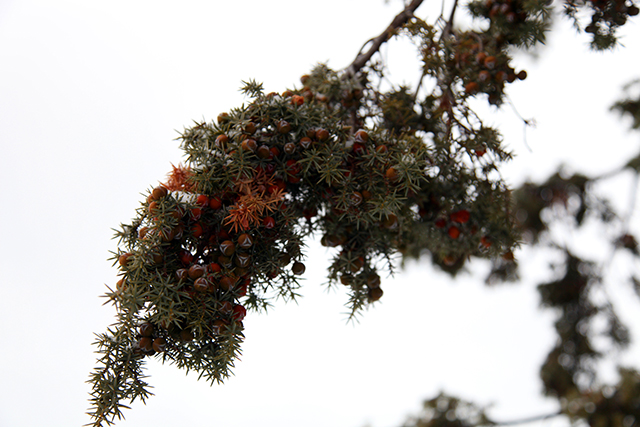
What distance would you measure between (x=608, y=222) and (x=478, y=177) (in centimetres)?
180

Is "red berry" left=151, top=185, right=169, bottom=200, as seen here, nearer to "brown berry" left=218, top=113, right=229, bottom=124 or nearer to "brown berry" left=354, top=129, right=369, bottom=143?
"brown berry" left=218, top=113, right=229, bottom=124

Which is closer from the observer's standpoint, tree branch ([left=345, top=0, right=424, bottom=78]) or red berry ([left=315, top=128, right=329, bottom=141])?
red berry ([left=315, top=128, right=329, bottom=141])

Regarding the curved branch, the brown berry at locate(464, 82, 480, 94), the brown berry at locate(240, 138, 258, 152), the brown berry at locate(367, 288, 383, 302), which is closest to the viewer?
the brown berry at locate(240, 138, 258, 152)

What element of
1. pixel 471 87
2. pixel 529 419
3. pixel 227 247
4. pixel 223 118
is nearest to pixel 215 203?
pixel 227 247

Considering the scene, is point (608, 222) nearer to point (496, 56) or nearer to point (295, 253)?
point (496, 56)

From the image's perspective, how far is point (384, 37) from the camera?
4.00ft

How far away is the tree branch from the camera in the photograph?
3.94 feet

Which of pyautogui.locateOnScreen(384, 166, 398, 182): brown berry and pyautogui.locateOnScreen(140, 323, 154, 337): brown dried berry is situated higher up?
pyautogui.locateOnScreen(384, 166, 398, 182): brown berry

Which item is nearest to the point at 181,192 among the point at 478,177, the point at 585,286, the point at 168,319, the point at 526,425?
the point at 168,319

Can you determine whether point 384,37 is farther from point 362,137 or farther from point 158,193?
point 158,193

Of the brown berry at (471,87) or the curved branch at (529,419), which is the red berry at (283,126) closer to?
the brown berry at (471,87)

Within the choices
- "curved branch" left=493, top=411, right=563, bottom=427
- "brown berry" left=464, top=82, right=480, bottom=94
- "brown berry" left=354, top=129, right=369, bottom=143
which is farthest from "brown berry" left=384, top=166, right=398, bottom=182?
"curved branch" left=493, top=411, right=563, bottom=427

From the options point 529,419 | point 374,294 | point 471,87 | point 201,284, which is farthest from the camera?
point 529,419

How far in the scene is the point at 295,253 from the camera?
86cm
